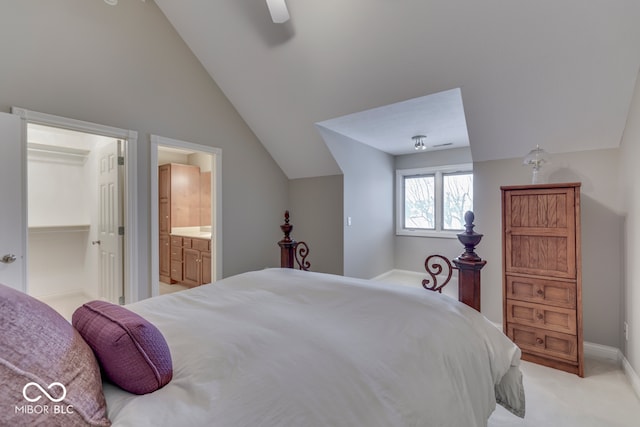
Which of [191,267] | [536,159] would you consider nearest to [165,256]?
[191,267]

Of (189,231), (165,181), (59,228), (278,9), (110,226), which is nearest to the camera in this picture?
(278,9)

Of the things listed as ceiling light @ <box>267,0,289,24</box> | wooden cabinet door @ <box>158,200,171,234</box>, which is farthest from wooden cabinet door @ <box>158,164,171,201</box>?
ceiling light @ <box>267,0,289,24</box>

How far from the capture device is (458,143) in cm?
426

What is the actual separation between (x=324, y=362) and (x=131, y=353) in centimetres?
54

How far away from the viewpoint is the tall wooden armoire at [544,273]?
85.4 inches

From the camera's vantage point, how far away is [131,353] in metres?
0.76

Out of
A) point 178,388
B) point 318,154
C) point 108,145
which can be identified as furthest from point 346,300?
point 108,145

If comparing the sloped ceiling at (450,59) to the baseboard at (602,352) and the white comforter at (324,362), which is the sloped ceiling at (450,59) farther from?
the white comforter at (324,362)

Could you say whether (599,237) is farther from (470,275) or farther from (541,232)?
(470,275)

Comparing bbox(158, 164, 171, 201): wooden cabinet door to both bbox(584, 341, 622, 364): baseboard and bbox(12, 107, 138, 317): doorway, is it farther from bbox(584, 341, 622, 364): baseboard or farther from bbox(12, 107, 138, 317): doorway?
bbox(584, 341, 622, 364): baseboard

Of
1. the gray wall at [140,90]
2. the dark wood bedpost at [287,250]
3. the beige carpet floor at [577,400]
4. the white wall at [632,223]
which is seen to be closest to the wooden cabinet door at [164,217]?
the gray wall at [140,90]

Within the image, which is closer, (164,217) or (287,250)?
(287,250)

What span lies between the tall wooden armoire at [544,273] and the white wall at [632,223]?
29 cm

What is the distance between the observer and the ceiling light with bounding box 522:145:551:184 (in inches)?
98.2
